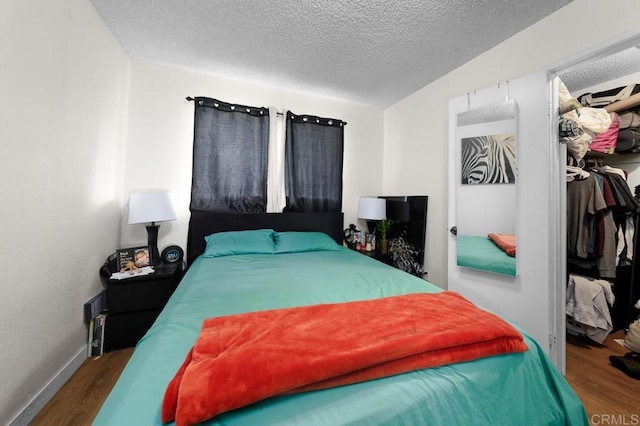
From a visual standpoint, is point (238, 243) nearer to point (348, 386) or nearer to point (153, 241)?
point (153, 241)

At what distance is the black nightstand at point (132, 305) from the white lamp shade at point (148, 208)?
0.47m

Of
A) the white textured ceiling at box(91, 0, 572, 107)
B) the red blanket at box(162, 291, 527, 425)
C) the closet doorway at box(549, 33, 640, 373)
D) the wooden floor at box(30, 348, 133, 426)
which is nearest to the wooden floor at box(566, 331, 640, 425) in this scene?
the closet doorway at box(549, 33, 640, 373)

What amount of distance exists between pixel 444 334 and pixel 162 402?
838 mm

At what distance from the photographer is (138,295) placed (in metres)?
1.86

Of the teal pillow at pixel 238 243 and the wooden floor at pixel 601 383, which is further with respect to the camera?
the teal pillow at pixel 238 243

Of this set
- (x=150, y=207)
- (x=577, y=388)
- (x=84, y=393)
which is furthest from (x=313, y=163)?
(x=577, y=388)

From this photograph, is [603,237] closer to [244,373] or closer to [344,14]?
[344,14]

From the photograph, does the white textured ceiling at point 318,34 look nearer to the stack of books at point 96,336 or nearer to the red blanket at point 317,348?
the red blanket at point 317,348

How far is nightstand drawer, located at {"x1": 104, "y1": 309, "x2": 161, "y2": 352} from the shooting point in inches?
70.6

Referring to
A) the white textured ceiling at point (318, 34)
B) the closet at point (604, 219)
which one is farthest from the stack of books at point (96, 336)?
the closet at point (604, 219)

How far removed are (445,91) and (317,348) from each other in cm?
279

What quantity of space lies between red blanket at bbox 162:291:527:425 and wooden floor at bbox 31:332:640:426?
1169 millimetres

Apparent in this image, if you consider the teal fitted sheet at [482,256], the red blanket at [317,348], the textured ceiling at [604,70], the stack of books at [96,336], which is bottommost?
the stack of books at [96,336]

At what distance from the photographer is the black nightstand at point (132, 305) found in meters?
1.79
